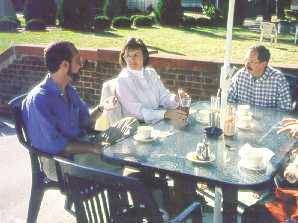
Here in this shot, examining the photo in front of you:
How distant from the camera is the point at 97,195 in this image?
7.47 ft

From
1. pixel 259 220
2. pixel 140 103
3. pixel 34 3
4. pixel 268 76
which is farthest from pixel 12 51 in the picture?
pixel 34 3

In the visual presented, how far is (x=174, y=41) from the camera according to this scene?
1308 centimetres

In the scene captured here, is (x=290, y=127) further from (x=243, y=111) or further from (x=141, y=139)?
(x=141, y=139)

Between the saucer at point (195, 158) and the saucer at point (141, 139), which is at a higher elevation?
the saucer at point (141, 139)

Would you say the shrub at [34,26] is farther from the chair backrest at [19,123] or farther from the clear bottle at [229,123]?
the clear bottle at [229,123]

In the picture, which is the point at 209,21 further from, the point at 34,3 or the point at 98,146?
the point at 98,146

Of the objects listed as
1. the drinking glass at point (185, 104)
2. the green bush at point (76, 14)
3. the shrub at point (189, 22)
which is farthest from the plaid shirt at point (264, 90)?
the shrub at point (189, 22)

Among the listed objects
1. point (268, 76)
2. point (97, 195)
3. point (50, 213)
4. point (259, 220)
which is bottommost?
point (50, 213)

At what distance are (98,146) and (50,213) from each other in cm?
115

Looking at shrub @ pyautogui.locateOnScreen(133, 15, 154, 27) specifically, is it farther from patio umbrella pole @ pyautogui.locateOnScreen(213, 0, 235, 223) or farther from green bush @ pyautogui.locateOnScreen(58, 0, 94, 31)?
patio umbrella pole @ pyautogui.locateOnScreen(213, 0, 235, 223)

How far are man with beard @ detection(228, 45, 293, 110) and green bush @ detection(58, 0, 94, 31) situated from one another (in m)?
12.2

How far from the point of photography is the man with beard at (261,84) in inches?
160

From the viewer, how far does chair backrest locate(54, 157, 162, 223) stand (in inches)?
83.0

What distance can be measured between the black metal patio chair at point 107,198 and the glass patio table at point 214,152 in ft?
0.74
